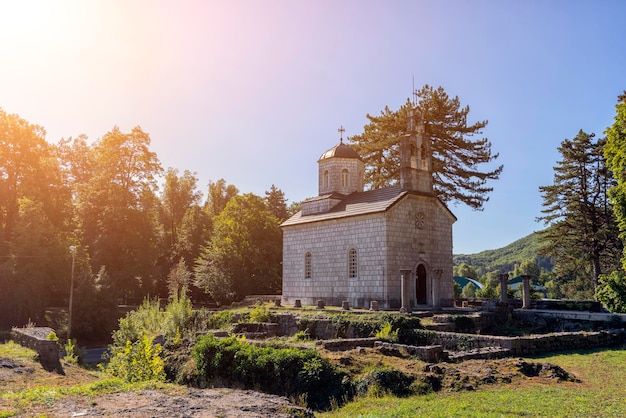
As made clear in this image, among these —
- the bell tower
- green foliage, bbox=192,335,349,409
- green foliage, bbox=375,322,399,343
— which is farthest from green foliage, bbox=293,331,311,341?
the bell tower

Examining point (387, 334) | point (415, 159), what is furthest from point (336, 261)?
point (387, 334)

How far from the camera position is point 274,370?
12.1 metres

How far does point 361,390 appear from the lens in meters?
10.9

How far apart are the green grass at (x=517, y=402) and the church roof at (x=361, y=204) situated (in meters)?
16.1

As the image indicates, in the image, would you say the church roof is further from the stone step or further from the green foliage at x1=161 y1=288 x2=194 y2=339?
the stone step

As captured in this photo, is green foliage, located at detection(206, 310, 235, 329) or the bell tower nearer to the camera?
green foliage, located at detection(206, 310, 235, 329)

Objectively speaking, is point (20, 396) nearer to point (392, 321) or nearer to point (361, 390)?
point (361, 390)

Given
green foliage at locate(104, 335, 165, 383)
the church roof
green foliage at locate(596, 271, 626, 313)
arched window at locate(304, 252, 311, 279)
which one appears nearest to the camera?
green foliage at locate(104, 335, 165, 383)

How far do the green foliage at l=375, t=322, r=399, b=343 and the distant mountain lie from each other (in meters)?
95.2

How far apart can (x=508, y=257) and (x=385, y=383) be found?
12253 cm

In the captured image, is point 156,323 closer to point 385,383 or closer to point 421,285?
point 385,383

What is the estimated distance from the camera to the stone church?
87.4 feet

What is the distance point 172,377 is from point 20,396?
721 centimetres

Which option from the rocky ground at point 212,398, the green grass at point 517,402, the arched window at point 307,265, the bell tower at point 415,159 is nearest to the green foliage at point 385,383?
the green grass at point 517,402
